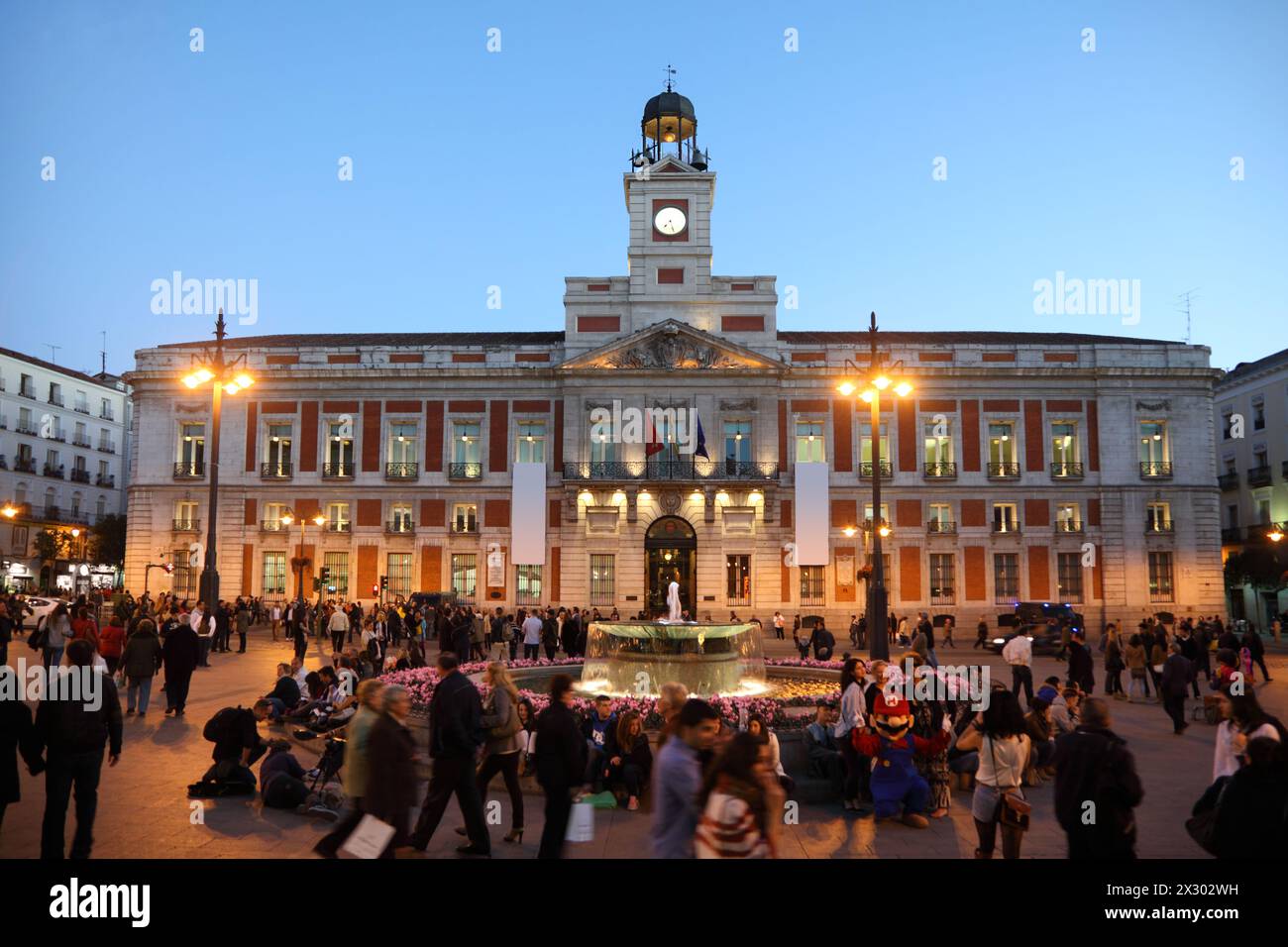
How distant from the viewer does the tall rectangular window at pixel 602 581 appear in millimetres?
38625

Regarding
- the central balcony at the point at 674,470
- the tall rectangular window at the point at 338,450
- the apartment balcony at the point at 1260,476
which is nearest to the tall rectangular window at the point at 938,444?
the central balcony at the point at 674,470

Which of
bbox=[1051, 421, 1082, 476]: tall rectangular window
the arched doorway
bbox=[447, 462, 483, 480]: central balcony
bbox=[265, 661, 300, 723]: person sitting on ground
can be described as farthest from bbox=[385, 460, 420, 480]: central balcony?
bbox=[1051, 421, 1082, 476]: tall rectangular window

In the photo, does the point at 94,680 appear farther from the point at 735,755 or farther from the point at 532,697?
the point at 532,697

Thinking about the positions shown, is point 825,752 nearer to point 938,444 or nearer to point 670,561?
point 670,561

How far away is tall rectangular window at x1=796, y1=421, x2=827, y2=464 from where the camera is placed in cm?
3966

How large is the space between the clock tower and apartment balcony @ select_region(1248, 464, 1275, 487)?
2752cm

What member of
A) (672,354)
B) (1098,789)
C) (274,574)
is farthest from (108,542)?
(1098,789)

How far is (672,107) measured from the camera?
42.6 meters

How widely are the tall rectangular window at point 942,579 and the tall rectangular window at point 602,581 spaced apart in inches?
538

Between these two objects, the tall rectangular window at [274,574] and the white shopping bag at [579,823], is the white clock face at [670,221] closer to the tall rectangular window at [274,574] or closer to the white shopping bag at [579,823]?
the tall rectangular window at [274,574]

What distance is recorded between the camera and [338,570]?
130 ft

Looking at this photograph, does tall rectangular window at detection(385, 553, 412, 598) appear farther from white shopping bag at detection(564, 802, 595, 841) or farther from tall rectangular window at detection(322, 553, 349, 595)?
white shopping bag at detection(564, 802, 595, 841)
